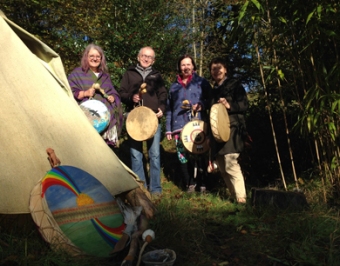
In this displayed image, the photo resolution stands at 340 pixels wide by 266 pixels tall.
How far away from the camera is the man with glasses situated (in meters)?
4.70

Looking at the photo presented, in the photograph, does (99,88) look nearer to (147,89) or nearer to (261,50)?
(147,89)

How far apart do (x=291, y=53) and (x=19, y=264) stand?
123 inches

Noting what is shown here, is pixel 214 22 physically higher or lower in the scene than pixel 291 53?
higher

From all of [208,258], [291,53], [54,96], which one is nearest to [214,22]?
[291,53]

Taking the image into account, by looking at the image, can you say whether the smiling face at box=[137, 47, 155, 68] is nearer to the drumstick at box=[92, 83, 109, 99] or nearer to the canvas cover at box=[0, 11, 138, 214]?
the drumstick at box=[92, 83, 109, 99]

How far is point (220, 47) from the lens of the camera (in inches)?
351

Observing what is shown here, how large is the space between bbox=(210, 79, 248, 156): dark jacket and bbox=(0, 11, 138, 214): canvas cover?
1429 millimetres

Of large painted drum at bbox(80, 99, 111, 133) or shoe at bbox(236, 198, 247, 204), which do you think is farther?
shoe at bbox(236, 198, 247, 204)

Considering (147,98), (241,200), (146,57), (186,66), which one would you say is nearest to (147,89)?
(147,98)

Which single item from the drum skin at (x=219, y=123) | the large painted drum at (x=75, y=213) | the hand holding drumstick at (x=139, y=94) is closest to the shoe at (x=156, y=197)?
the drum skin at (x=219, y=123)

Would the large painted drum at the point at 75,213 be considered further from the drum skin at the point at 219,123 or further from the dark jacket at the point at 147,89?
the dark jacket at the point at 147,89

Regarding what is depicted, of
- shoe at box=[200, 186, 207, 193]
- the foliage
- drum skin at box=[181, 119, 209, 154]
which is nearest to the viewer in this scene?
the foliage

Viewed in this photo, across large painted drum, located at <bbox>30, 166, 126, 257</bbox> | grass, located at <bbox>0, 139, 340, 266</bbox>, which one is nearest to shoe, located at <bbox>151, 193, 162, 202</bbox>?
grass, located at <bbox>0, 139, 340, 266</bbox>

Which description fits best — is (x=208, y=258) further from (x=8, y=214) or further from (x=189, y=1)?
(x=189, y=1)
